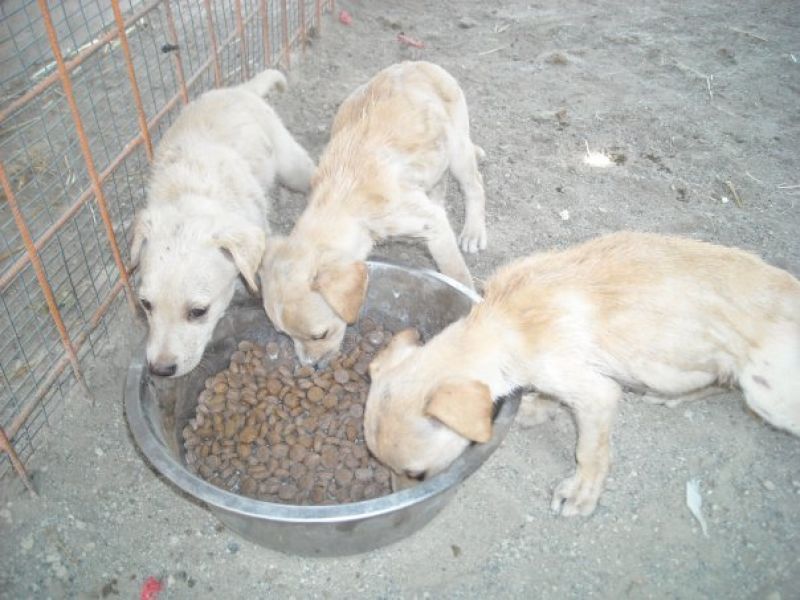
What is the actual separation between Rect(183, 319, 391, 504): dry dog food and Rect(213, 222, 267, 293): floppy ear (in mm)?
636

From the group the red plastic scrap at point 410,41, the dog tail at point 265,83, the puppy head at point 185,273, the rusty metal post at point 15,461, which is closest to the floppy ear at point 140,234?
the puppy head at point 185,273

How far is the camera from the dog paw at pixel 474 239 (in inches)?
211

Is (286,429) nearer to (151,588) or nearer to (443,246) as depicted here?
(151,588)

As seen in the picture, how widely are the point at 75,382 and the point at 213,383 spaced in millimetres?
838

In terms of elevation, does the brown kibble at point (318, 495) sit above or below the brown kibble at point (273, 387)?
below

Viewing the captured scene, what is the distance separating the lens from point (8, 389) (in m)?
3.96

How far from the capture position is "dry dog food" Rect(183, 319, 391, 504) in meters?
3.62

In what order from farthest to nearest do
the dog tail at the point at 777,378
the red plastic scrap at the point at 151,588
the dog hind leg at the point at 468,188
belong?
the dog hind leg at the point at 468,188
the dog tail at the point at 777,378
the red plastic scrap at the point at 151,588

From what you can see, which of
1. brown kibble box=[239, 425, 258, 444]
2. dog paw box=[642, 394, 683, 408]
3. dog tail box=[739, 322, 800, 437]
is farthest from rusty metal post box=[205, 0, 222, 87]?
dog tail box=[739, 322, 800, 437]

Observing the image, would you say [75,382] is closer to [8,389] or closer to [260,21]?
[8,389]

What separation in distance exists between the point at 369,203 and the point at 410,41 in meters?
4.69

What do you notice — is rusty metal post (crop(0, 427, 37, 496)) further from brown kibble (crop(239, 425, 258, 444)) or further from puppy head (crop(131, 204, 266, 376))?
brown kibble (crop(239, 425, 258, 444))

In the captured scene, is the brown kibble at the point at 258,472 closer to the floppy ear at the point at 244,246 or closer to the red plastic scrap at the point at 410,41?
the floppy ear at the point at 244,246

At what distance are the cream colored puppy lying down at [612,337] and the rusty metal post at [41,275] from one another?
171 centimetres
